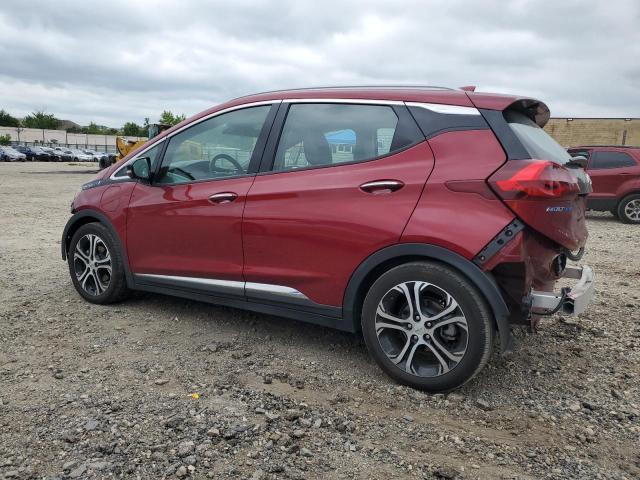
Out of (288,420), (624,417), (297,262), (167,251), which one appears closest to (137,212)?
(167,251)

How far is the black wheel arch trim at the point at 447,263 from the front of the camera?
9.35 feet

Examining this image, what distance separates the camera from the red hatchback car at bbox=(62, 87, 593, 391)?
288 cm

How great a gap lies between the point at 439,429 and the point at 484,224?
1.11 meters

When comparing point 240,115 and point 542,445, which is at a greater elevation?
point 240,115

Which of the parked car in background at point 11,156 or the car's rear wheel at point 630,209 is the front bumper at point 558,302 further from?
the parked car in background at point 11,156

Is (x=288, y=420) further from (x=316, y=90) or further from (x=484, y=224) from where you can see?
(x=316, y=90)

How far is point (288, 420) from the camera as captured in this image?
2793 millimetres

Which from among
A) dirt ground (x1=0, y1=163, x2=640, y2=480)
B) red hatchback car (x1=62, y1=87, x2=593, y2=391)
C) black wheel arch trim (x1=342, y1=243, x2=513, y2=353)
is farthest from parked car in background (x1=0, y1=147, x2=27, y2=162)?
black wheel arch trim (x1=342, y1=243, x2=513, y2=353)

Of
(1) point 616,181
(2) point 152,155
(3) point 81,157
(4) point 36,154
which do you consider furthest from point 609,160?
(3) point 81,157

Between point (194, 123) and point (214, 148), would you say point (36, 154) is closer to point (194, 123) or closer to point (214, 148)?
point (194, 123)

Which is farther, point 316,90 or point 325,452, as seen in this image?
point 316,90

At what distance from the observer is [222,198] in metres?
3.73

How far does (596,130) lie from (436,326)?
33.0 meters

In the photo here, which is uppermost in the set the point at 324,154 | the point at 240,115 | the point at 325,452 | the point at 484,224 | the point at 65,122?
the point at 65,122
